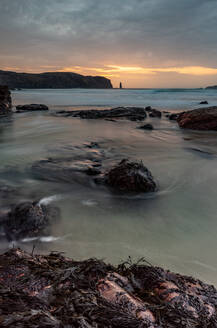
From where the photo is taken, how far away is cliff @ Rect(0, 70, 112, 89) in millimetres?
128500

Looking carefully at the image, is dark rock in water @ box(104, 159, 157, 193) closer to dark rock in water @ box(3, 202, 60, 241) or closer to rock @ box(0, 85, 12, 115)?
dark rock in water @ box(3, 202, 60, 241)

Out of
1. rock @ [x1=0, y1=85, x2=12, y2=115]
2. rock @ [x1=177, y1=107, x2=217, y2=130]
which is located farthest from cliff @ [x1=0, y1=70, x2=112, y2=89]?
rock @ [x1=177, y1=107, x2=217, y2=130]

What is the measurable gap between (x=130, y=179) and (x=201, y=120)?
885 centimetres

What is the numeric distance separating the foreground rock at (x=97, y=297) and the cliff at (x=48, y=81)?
132m

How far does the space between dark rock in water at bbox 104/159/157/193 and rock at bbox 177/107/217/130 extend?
824 cm

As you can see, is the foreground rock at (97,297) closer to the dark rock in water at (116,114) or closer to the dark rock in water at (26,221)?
the dark rock in water at (26,221)

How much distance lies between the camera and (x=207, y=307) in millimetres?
1430

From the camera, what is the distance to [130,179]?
4023 mm

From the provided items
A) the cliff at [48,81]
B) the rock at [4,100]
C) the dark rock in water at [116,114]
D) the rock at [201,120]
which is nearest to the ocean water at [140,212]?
the rock at [201,120]

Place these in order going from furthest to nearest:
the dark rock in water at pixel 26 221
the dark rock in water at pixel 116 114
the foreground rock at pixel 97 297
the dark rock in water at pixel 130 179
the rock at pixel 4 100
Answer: the rock at pixel 4 100, the dark rock in water at pixel 116 114, the dark rock in water at pixel 130 179, the dark rock in water at pixel 26 221, the foreground rock at pixel 97 297

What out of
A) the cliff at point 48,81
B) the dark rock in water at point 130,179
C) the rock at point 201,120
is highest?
the cliff at point 48,81

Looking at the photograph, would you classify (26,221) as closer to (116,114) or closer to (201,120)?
(201,120)

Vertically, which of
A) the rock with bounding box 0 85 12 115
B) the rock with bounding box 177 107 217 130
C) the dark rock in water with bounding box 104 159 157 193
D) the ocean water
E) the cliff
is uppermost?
the cliff

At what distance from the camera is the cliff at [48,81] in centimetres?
→ 12850
